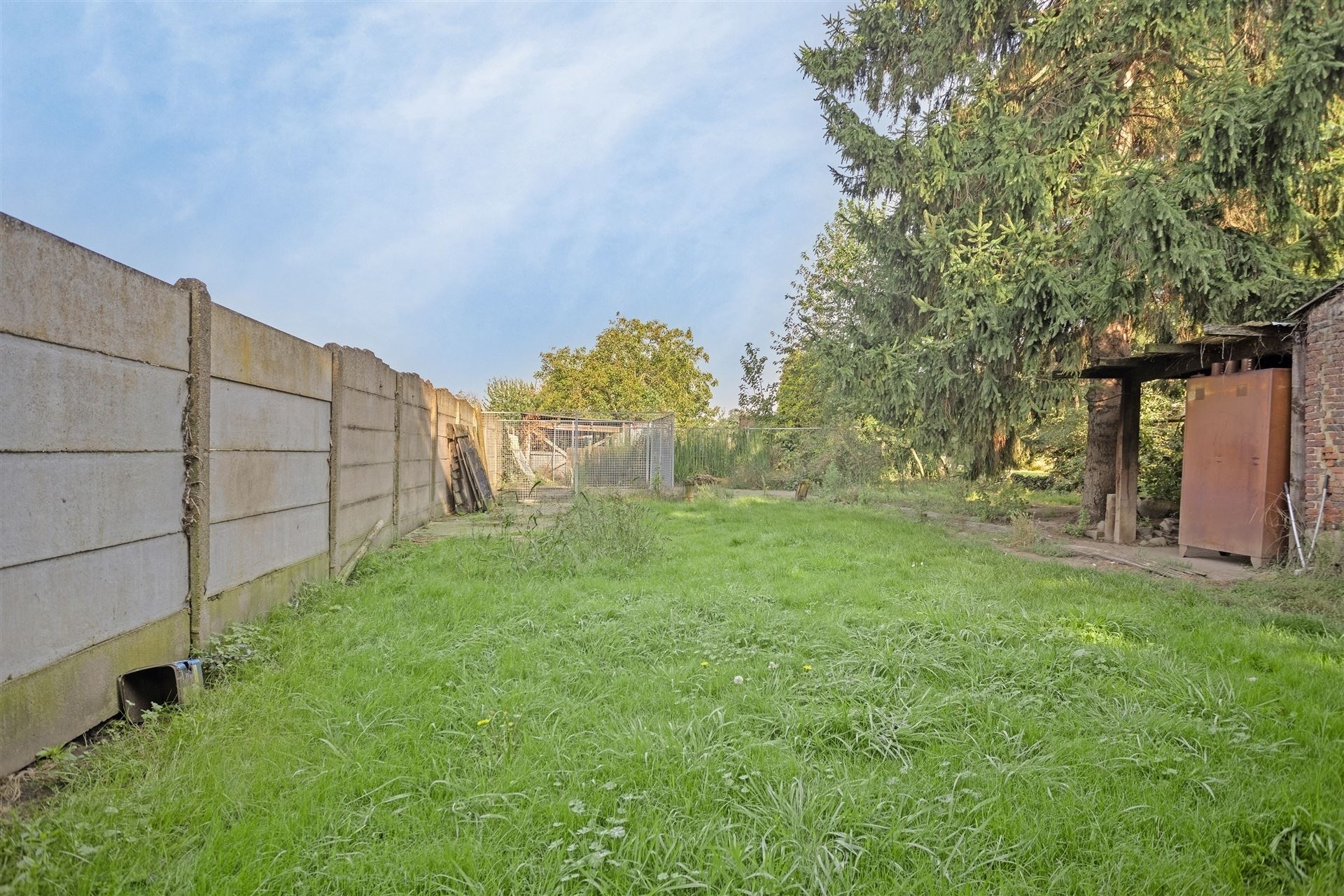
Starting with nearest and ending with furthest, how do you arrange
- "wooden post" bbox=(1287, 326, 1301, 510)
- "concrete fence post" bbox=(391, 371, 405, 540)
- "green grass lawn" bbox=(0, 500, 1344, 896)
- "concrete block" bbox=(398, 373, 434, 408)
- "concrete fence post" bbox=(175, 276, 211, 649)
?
"green grass lawn" bbox=(0, 500, 1344, 896)
"concrete fence post" bbox=(175, 276, 211, 649)
"wooden post" bbox=(1287, 326, 1301, 510)
"concrete fence post" bbox=(391, 371, 405, 540)
"concrete block" bbox=(398, 373, 434, 408)

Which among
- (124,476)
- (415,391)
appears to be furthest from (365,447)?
(124,476)

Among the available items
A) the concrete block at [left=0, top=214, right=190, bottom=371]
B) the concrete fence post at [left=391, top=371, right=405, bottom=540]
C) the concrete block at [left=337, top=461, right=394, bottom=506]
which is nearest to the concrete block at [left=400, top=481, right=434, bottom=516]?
the concrete fence post at [left=391, top=371, right=405, bottom=540]

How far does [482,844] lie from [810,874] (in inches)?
37.2

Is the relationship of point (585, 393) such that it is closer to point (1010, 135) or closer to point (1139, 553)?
point (1010, 135)

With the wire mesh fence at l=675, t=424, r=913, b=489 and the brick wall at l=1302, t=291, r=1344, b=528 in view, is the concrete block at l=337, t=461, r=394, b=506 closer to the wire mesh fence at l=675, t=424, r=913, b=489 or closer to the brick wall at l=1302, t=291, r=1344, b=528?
the brick wall at l=1302, t=291, r=1344, b=528

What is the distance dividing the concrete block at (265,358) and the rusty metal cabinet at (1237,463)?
9160 millimetres

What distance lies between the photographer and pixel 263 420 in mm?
4086

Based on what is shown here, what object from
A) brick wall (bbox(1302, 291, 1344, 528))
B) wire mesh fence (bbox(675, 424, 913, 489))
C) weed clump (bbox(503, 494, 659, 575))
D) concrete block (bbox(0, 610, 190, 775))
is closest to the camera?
concrete block (bbox(0, 610, 190, 775))

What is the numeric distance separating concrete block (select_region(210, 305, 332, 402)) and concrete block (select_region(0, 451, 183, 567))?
720 mm

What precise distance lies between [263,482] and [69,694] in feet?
6.04

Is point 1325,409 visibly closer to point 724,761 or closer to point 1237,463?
point 1237,463

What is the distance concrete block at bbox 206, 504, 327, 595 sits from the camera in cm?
352

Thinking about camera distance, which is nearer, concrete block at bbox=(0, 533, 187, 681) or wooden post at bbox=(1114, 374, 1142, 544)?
concrete block at bbox=(0, 533, 187, 681)

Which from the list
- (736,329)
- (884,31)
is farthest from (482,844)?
(736,329)
